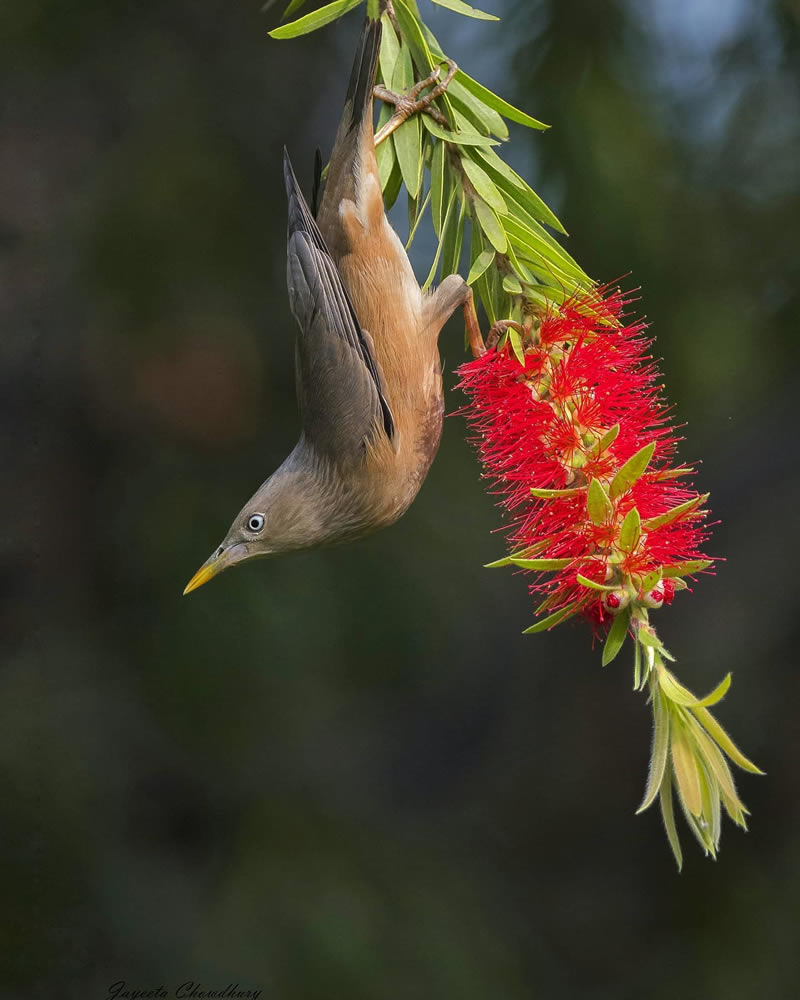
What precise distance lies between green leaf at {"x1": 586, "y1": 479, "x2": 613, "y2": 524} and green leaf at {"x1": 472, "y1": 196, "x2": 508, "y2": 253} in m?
0.43

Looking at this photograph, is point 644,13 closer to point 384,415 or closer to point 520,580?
point 384,415

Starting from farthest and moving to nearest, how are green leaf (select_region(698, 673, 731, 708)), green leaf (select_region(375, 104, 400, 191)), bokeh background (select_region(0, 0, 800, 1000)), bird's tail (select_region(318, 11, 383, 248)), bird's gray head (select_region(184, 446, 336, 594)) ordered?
1. bokeh background (select_region(0, 0, 800, 1000))
2. bird's gray head (select_region(184, 446, 336, 594))
3. bird's tail (select_region(318, 11, 383, 248))
4. green leaf (select_region(375, 104, 400, 191))
5. green leaf (select_region(698, 673, 731, 708))

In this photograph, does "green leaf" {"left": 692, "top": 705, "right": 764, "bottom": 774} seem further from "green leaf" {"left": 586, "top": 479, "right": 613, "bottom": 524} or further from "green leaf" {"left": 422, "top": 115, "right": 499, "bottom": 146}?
"green leaf" {"left": 422, "top": 115, "right": 499, "bottom": 146}

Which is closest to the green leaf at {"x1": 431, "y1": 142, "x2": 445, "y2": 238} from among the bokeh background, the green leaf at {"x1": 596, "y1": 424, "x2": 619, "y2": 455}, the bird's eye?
the green leaf at {"x1": 596, "y1": 424, "x2": 619, "y2": 455}

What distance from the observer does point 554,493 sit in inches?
63.7

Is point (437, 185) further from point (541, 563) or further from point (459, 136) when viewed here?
point (541, 563)

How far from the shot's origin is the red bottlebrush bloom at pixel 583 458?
1642 mm

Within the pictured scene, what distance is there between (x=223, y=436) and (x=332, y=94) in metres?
1.31

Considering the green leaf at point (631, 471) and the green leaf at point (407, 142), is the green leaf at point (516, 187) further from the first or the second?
the green leaf at point (631, 471)

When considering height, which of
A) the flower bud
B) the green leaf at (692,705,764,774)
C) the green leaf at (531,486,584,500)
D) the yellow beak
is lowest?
the green leaf at (692,705,764,774)

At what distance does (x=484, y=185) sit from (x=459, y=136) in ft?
0.30

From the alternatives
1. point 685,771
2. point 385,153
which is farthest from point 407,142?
point 685,771

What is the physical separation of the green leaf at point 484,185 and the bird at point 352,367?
32 centimetres

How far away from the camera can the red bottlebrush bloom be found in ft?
5.39
